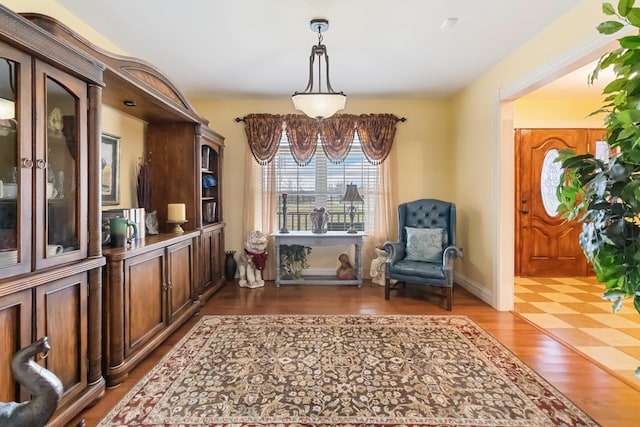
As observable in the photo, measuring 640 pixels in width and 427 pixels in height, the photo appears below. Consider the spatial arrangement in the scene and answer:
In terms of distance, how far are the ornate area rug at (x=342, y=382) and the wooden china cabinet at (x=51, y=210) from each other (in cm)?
49

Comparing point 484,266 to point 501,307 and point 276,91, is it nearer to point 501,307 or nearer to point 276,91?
point 501,307

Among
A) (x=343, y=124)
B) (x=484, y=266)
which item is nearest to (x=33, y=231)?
(x=343, y=124)

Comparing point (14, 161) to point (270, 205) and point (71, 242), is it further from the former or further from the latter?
point (270, 205)

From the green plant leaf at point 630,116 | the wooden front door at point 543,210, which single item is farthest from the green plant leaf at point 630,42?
the wooden front door at point 543,210

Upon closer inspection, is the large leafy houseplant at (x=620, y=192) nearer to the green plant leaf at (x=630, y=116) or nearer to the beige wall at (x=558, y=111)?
the green plant leaf at (x=630, y=116)

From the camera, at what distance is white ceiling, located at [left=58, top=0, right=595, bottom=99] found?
7.87 ft

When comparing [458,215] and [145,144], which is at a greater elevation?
[145,144]

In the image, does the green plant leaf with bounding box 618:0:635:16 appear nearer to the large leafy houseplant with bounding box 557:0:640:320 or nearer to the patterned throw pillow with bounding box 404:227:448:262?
the large leafy houseplant with bounding box 557:0:640:320

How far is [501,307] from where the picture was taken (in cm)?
343

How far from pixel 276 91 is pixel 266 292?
262cm

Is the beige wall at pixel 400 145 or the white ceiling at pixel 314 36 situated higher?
the white ceiling at pixel 314 36

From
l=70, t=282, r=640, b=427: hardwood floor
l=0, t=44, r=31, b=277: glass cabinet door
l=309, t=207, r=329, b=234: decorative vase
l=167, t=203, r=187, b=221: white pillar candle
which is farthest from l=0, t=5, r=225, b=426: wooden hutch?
l=309, t=207, r=329, b=234: decorative vase

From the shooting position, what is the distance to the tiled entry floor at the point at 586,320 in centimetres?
243

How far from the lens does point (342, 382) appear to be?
2.09m
